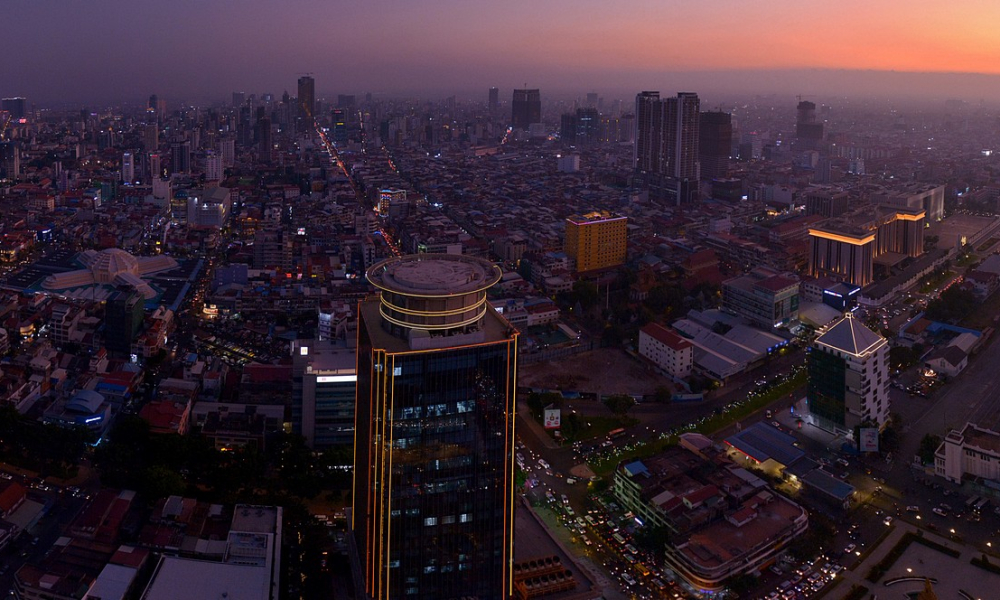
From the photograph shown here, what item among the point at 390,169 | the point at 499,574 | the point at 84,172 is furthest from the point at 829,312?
the point at 84,172

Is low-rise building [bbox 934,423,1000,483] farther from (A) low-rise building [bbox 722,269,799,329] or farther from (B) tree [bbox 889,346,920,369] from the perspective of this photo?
(A) low-rise building [bbox 722,269,799,329]

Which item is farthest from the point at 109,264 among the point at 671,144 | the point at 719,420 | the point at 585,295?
the point at 671,144

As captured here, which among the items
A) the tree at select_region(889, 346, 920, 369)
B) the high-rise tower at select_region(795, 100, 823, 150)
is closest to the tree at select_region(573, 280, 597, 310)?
the tree at select_region(889, 346, 920, 369)

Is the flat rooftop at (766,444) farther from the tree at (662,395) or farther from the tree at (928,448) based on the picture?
the tree at (928,448)

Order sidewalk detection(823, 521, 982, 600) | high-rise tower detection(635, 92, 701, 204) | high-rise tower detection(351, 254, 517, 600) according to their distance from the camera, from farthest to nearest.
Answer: high-rise tower detection(635, 92, 701, 204) → sidewalk detection(823, 521, 982, 600) → high-rise tower detection(351, 254, 517, 600)

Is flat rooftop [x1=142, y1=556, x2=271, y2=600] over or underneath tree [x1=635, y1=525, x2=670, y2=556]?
over
